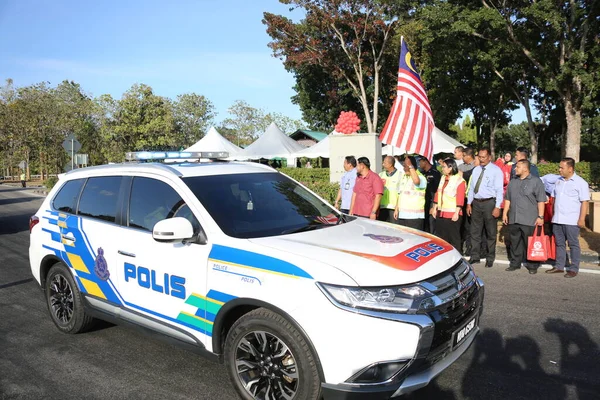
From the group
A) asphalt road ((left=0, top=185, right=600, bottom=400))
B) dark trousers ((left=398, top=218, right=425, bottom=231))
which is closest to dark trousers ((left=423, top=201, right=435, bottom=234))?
dark trousers ((left=398, top=218, right=425, bottom=231))

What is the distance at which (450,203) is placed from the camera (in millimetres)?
7801

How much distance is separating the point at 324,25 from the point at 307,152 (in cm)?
700

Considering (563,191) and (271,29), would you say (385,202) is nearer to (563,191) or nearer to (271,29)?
(563,191)

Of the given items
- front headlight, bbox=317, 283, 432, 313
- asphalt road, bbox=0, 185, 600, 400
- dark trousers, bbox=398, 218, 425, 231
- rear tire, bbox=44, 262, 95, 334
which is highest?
front headlight, bbox=317, 283, 432, 313

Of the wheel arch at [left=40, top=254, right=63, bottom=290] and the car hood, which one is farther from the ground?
the car hood

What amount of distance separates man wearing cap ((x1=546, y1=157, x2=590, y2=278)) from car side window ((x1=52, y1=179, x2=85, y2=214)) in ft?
20.6

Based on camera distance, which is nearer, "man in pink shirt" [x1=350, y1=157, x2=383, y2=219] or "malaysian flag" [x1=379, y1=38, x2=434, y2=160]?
"man in pink shirt" [x1=350, y1=157, x2=383, y2=219]

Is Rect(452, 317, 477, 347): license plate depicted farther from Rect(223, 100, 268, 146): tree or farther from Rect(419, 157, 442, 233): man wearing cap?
Rect(223, 100, 268, 146): tree

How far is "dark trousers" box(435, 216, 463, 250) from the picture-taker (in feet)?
25.8

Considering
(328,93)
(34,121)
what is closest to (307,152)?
(328,93)

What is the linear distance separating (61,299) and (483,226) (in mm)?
6236

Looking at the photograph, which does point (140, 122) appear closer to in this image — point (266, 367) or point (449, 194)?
point (449, 194)

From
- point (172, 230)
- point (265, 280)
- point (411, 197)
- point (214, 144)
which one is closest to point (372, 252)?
point (265, 280)

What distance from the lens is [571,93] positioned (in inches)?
883
